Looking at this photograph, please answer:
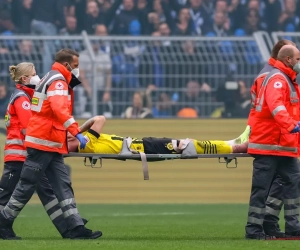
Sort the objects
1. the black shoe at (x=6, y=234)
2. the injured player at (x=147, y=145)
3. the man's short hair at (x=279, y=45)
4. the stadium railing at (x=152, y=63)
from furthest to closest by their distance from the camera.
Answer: the stadium railing at (x=152, y=63) < the injured player at (x=147, y=145) < the man's short hair at (x=279, y=45) < the black shoe at (x=6, y=234)

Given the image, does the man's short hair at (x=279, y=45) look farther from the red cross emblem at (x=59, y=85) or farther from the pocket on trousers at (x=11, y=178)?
the pocket on trousers at (x=11, y=178)

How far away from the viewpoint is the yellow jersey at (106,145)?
458 inches

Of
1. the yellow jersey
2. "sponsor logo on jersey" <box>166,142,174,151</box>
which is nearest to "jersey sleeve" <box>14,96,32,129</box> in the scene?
the yellow jersey

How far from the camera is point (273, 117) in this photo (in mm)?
10414

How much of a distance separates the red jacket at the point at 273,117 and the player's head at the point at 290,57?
5 cm

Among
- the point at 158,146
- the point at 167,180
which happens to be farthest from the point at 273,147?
Result: the point at 167,180

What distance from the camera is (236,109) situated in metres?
18.0

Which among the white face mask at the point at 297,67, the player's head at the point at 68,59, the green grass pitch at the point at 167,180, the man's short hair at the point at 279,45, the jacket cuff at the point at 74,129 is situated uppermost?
the man's short hair at the point at 279,45

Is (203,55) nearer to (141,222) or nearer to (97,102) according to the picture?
(97,102)

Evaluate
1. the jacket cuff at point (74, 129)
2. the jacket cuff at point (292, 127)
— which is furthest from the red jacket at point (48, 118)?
the jacket cuff at point (292, 127)

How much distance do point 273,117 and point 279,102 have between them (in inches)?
6.6

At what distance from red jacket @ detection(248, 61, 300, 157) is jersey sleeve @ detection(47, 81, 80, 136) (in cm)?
182

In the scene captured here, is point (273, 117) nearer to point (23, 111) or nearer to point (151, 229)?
point (23, 111)
